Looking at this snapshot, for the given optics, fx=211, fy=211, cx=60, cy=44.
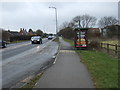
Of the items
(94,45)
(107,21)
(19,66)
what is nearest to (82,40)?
(94,45)

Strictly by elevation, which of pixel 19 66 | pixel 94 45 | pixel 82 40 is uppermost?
pixel 82 40

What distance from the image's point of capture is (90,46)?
28062 millimetres

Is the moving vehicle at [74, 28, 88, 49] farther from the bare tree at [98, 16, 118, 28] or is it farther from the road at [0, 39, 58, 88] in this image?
the bare tree at [98, 16, 118, 28]

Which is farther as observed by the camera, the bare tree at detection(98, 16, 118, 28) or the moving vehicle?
the bare tree at detection(98, 16, 118, 28)

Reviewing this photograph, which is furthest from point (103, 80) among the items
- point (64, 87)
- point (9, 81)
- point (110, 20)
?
point (110, 20)

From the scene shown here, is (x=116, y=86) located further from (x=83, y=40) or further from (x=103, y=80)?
(x=83, y=40)

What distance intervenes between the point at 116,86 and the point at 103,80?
2.96 ft

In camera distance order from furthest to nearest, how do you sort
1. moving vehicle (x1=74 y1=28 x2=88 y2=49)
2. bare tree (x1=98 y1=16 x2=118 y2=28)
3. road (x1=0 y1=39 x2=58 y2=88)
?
1. bare tree (x1=98 y1=16 x2=118 y2=28)
2. moving vehicle (x1=74 y1=28 x2=88 y2=49)
3. road (x1=0 y1=39 x2=58 y2=88)

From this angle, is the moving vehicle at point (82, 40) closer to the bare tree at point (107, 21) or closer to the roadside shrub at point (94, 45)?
the roadside shrub at point (94, 45)

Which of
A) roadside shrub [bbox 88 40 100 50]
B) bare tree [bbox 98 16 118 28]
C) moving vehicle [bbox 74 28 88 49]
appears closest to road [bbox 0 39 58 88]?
moving vehicle [bbox 74 28 88 49]

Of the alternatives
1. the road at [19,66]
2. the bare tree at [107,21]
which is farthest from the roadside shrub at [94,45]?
the bare tree at [107,21]

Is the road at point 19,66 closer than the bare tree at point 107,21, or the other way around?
the road at point 19,66

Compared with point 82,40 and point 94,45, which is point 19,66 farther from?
point 94,45

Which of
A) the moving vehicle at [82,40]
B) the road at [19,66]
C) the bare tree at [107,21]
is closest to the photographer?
the road at [19,66]
